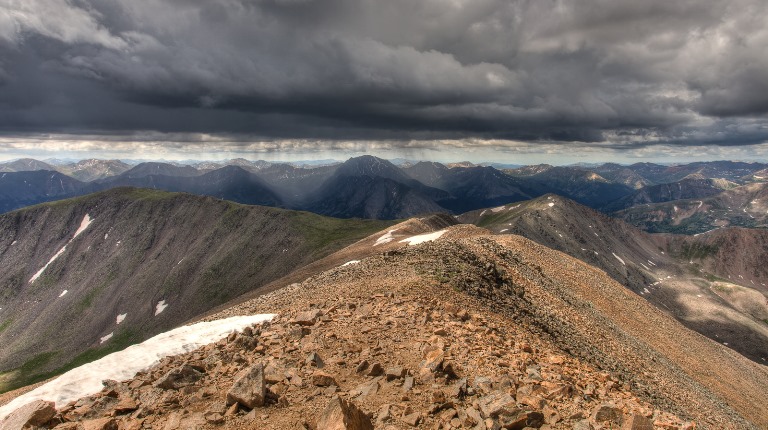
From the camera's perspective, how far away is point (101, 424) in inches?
418

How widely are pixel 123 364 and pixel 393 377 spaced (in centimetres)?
1225

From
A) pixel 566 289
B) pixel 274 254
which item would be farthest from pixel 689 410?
pixel 274 254

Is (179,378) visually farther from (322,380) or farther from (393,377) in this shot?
(393,377)

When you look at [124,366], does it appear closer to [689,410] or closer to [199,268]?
[689,410]

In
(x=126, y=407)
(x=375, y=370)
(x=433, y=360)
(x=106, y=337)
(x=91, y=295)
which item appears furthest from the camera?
(x=91, y=295)

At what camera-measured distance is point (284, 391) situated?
1173 cm

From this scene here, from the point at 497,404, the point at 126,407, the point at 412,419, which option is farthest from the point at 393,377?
the point at 126,407

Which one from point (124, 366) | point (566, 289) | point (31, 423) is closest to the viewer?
point (31, 423)

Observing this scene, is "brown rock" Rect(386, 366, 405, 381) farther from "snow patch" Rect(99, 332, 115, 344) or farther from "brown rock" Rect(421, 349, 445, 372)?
"snow patch" Rect(99, 332, 115, 344)

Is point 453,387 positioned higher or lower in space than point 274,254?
higher

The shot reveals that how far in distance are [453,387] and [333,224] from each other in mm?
170134

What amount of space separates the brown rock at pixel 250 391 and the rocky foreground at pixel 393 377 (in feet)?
0.11

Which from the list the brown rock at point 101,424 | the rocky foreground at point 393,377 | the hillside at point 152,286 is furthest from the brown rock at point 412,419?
the hillside at point 152,286

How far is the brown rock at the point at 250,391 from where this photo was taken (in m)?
10.8
